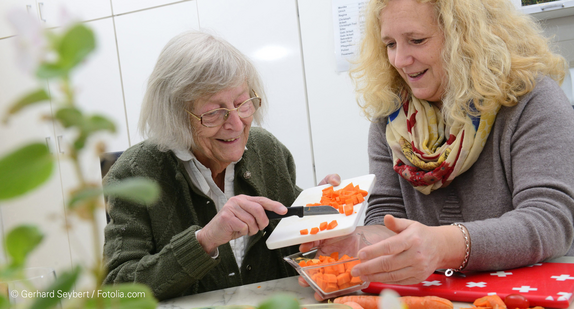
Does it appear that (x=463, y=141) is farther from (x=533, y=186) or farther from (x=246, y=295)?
(x=246, y=295)

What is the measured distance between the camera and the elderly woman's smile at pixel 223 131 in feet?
4.65

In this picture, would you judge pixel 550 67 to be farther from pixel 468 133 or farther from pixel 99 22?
pixel 99 22

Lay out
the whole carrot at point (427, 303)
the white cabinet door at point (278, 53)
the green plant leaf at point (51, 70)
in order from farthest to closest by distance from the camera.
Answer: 1. the white cabinet door at point (278, 53)
2. the whole carrot at point (427, 303)
3. the green plant leaf at point (51, 70)

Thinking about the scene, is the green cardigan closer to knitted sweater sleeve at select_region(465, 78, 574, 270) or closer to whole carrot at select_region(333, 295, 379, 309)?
whole carrot at select_region(333, 295, 379, 309)

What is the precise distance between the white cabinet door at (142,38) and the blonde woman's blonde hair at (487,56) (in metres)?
2.03

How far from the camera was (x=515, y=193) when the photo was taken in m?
1.20

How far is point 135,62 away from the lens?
→ 3.25 m

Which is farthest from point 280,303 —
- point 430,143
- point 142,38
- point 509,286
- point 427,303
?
point 142,38

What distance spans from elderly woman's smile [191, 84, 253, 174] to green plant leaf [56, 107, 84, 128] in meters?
1.26

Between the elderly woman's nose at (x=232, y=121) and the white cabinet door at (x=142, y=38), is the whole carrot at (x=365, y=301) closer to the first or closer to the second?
the elderly woman's nose at (x=232, y=121)

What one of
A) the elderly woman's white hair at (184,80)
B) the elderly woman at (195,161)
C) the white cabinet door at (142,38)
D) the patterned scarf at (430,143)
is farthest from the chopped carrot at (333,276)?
the white cabinet door at (142,38)

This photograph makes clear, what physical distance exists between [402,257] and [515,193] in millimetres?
463

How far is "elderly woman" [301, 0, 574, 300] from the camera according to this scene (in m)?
1.01

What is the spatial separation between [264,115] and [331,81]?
1.35m
